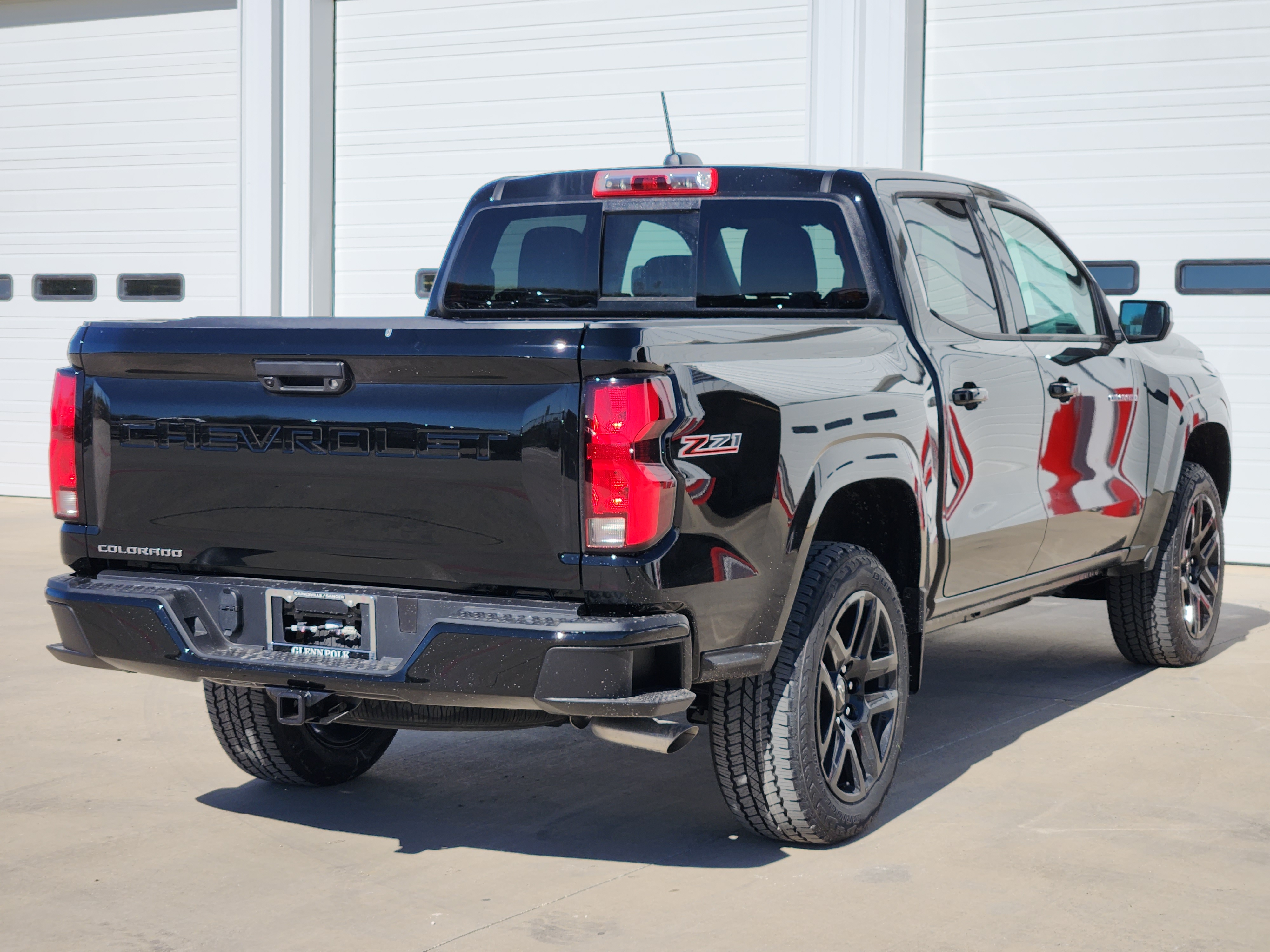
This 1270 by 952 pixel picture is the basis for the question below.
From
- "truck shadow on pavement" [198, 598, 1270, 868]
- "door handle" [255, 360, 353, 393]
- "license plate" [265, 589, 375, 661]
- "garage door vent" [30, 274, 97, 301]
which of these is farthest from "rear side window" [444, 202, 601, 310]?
"garage door vent" [30, 274, 97, 301]

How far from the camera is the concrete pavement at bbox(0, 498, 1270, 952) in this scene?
3.39 meters

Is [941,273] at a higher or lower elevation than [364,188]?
lower

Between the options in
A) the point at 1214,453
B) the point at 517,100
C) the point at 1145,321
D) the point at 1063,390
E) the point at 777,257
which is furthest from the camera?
the point at 517,100

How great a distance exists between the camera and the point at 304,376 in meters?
3.47

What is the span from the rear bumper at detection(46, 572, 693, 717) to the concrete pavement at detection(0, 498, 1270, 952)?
20.5 inches

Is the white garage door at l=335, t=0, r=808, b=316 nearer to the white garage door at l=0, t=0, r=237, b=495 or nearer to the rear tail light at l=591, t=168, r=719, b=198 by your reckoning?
the white garage door at l=0, t=0, r=237, b=495

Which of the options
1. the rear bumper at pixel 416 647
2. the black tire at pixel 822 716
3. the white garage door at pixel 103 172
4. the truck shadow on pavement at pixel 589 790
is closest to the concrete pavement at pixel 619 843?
the truck shadow on pavement at pixel 589 790

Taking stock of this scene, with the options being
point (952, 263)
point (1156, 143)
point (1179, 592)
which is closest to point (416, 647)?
point (952, 263)

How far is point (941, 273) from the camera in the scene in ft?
15.4

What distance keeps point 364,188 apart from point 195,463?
903 cm

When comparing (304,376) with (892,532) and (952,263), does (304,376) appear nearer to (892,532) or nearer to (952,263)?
(892,532)

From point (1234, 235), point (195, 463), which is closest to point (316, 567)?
point (195, 463)

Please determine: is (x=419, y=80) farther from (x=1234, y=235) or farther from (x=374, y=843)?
(x=374, y=843)

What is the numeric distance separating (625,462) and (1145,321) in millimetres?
3195
